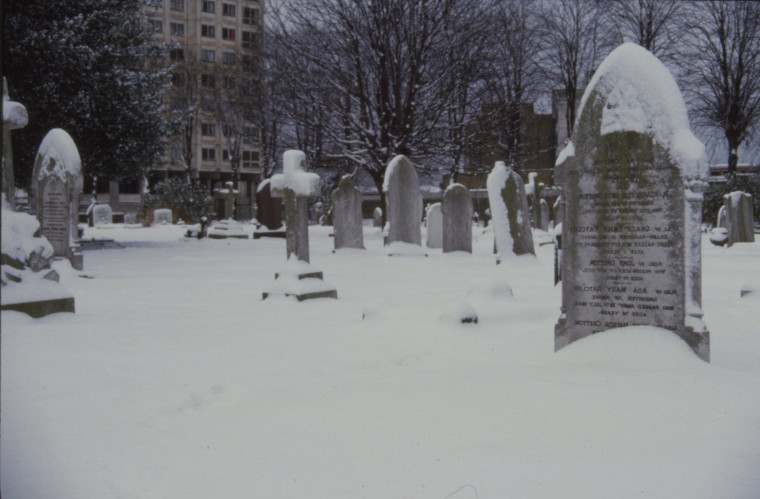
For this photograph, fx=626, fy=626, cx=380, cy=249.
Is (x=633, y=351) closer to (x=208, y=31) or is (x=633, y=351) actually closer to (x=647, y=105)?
(x=647, y=105)

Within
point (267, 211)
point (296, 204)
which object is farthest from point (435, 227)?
point (296, 204)

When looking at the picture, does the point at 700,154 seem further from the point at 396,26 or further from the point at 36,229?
the point at 396,26

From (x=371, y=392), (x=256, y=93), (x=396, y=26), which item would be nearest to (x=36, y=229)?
(x=371, y=392)

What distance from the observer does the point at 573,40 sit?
30844 mm

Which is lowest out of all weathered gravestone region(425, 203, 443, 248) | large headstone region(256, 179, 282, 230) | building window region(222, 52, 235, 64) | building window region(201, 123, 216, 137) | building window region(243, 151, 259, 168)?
weathered gravestone region(425, 203, 443, 248)

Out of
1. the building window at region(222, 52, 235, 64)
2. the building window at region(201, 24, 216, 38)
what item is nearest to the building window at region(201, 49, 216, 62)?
the building window at region(222, 52, 235, 64)

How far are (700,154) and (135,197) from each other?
5759 cm

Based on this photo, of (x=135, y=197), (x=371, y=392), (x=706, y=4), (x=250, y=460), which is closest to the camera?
(x=250, y=460)

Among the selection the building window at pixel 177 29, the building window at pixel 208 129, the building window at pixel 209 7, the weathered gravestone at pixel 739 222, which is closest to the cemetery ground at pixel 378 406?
the weathered gravestone at pixel 739 222

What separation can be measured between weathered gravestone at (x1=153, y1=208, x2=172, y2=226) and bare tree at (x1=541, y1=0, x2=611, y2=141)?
68.6 ft

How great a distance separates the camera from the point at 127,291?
855cm

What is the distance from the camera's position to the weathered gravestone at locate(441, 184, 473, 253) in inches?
570

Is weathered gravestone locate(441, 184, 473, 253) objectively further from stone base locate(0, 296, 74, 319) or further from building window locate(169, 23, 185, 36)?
building window locate(169, 23, 185, 36)

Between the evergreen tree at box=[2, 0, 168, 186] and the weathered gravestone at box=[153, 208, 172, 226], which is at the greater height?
the evergreen tree at box=[2, 0, 168, 186]
